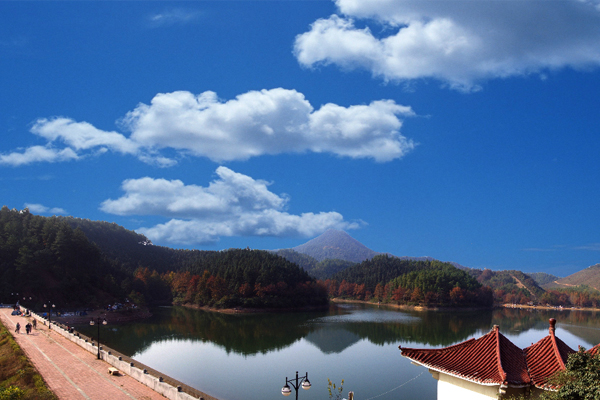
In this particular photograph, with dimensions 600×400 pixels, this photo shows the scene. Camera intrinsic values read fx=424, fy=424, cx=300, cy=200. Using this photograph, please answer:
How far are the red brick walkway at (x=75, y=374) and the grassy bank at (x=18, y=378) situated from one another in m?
0.59

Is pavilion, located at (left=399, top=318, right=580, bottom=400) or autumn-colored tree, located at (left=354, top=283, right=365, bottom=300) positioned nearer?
pavilion, located at (left=399, top=318, right=580, bottom=400)

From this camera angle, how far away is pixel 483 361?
10031mm

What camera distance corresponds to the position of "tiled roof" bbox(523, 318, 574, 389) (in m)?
9.40

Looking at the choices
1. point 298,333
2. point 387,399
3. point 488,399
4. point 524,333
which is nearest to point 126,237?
point 298,333

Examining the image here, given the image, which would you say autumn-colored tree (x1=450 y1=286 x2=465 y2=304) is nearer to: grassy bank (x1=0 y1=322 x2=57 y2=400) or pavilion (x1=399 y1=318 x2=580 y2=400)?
grassy bank (x1=0 y1=322 x2=57 y2=400)

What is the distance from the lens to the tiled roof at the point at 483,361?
945 centimetres

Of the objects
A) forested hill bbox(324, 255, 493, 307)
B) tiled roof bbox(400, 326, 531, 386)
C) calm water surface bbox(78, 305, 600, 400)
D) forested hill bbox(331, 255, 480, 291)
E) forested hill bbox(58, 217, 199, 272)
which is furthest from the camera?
forested hill bbox(331, 255, 480, 291)

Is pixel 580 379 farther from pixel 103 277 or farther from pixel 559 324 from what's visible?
pixel 559 324

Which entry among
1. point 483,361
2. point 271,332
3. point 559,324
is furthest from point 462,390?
point 559,324

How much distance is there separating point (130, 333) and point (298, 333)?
2044 cm

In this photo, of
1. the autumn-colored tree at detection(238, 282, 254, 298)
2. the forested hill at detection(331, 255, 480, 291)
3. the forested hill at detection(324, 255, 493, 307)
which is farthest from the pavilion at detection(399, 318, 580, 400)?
the forested hill at detection(331, 255, 480, 291)

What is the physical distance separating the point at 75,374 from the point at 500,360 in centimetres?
2078

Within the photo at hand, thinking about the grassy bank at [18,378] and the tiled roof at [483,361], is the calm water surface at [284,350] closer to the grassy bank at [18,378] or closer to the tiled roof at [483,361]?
the grassy bank at [18,378]

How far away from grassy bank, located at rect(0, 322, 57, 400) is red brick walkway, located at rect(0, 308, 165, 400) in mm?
588
